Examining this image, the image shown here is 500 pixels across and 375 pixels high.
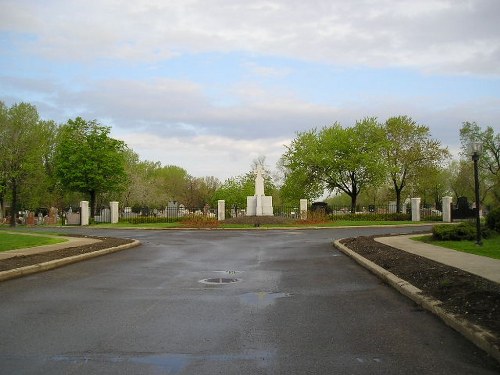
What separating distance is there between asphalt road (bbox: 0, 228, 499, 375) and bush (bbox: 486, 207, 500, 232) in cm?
1121

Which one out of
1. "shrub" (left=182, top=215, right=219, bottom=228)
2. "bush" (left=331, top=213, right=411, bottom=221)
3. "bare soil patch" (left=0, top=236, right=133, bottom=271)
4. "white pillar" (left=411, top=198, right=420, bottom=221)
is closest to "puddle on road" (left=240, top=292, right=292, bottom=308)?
"bare soil patch" (left=0, top=236, right=133, bottom=271)

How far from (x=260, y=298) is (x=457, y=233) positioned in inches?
501

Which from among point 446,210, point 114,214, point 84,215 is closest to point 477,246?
point 446,210

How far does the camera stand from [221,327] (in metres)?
7.22

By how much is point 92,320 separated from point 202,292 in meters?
2.84

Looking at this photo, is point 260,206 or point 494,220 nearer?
point 494,220

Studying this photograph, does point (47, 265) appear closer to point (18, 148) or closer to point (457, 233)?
point (457, 233)

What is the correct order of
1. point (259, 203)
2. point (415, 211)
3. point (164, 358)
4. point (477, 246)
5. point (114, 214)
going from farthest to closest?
point (114, 214), point (415, 211), point (259, 203), point (477, 246), point (164, 358)

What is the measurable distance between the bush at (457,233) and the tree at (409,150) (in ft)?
128

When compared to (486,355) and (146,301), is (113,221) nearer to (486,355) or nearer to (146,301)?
(146,301)

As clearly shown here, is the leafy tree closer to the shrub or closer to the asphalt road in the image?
the shrub

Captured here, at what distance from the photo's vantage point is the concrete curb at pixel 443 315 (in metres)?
5.95

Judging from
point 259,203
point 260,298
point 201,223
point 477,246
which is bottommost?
point 260,298

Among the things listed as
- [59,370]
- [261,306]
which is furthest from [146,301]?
[59,370]
